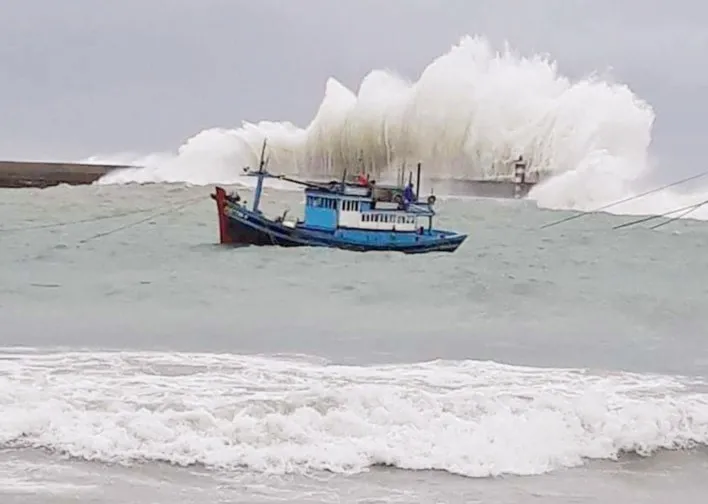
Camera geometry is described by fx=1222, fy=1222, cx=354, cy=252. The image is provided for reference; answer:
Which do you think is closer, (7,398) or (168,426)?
(168,426)

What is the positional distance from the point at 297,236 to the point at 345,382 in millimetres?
21500

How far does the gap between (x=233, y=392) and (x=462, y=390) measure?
2109 millimetres

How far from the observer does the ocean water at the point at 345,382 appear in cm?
768

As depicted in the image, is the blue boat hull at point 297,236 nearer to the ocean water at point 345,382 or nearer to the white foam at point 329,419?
the ocean water at point 345,382

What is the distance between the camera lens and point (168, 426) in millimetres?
8523

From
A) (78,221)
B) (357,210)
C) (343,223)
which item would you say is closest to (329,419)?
(343,223)

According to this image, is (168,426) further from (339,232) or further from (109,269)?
(339,232)

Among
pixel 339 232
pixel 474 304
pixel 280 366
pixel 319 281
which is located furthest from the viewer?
pixel 339 232

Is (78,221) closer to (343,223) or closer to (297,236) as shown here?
(297,236)

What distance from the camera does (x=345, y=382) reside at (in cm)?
1136

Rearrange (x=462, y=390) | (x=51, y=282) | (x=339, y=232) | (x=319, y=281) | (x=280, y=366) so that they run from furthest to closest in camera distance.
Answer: (x=339, y=232) < (x=319, y=281) < (x=51, y=282) < (x=280, y=366) < (x=462, y=390)

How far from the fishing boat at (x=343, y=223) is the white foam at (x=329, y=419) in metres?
20.9

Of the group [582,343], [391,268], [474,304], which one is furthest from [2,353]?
[391,268]

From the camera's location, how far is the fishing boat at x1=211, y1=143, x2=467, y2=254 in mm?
32688
